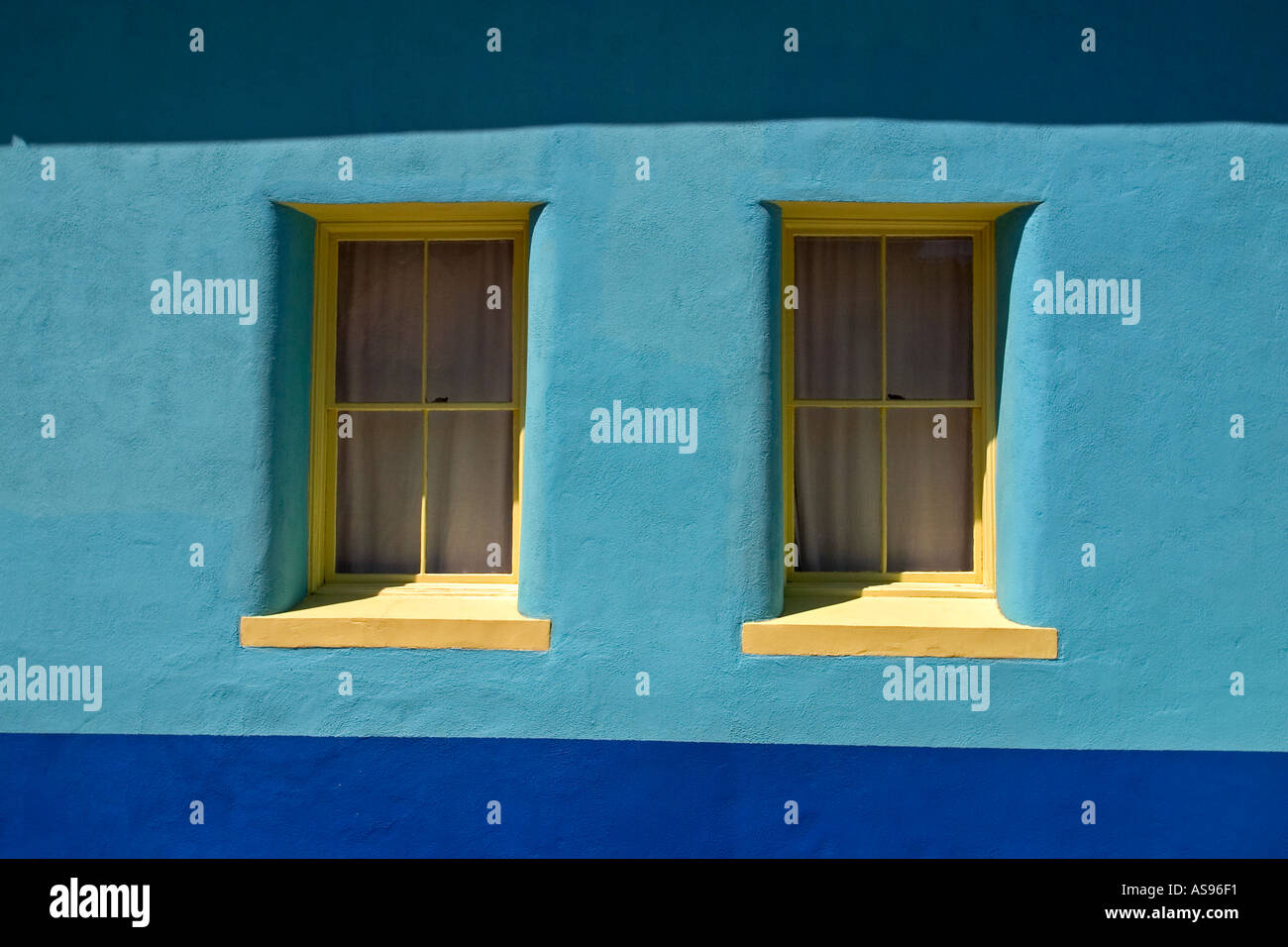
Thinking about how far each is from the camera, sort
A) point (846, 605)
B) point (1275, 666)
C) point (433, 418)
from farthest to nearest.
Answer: point (433, 418) < point (846, 605) < point (1275, 666)

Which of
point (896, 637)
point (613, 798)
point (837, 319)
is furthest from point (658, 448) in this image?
point (613, 798)

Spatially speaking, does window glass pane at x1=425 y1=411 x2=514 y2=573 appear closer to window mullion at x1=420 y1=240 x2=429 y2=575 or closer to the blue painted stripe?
window mullion at x1=420 y1=240 x2=429 y2=575

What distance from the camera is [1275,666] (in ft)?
10.6

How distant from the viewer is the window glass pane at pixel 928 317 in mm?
3611

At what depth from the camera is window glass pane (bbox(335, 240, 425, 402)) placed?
12.1 feet

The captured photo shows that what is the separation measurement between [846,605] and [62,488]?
10.3 ft

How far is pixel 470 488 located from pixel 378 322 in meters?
0.82

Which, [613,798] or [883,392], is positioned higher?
[883,392]

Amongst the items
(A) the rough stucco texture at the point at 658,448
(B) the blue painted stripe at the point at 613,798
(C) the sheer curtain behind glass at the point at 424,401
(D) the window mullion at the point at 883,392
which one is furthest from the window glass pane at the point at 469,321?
(D) the window mullion at the point at 883,392

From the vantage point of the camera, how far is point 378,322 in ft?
12.1

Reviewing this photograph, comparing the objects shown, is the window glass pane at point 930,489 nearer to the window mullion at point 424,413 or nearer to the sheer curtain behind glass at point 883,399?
the sheer curtain behind glass at point 883,399

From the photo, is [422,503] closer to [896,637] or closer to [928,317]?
[896,637]
